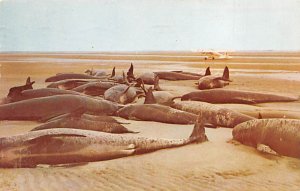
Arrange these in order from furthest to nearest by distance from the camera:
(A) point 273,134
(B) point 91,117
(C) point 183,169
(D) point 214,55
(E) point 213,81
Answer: (E) point 213,81 → (D) point 214,55 → (B) point 91,117 → (A) point 273,134 → (C) point 183,169

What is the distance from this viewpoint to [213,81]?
13.7 ft

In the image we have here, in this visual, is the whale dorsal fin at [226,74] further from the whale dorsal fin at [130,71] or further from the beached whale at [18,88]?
the beached whale at [18,88]

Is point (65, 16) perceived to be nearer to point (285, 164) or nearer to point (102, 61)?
point (102, 61)

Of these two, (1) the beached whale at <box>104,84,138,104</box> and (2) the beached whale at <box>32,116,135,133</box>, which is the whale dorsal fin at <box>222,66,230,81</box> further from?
(2) the beached whale at <box>32,116,135,133</box>

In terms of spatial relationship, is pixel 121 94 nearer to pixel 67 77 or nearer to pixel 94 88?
pixel 94 88

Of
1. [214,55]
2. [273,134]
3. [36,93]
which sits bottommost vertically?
[273,134]

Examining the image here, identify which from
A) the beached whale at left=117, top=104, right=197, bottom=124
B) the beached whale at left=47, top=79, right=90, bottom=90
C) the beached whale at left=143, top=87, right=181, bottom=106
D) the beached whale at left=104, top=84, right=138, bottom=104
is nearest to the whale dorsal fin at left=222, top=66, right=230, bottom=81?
the beached whale at left=143, top=87, right=181, bottom=106

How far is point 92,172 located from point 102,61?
7.58ft

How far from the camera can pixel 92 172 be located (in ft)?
10.5

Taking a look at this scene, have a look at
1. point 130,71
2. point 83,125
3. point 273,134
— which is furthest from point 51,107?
point 273,134

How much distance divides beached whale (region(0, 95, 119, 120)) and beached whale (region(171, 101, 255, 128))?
0.68 meters

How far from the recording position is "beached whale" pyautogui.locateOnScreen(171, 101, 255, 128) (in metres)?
3.68

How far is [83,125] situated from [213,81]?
1.34m

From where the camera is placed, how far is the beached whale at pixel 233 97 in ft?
13.1
